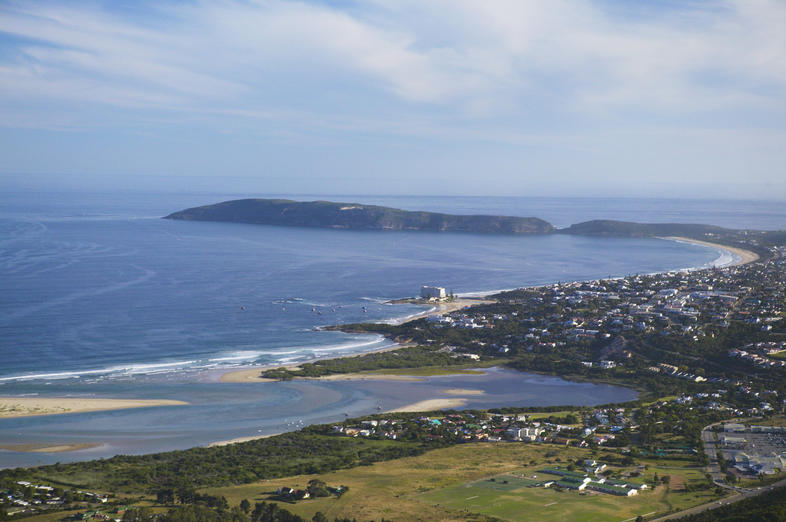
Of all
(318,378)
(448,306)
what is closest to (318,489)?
(318,378)

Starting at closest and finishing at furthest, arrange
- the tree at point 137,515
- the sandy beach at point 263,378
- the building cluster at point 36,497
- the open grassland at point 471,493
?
the tree at point 137,515
the building cluster at point 36,497
the open grassland at point 471,493
the sandy beach at point 263,378

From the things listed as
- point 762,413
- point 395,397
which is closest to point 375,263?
point 395,397

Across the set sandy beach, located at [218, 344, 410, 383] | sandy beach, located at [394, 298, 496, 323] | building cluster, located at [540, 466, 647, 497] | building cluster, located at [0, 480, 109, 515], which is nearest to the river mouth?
sandy beach, located at [218, 344, 410, 383]

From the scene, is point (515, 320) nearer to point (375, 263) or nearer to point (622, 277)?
point (622, 277)

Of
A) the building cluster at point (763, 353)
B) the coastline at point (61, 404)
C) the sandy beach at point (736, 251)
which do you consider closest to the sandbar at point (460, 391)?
the coastline at point (61, 404)

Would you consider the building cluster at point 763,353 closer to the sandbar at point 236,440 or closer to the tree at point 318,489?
the sandbar at point 236,440

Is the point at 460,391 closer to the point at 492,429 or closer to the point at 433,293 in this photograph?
the point at 492,429
